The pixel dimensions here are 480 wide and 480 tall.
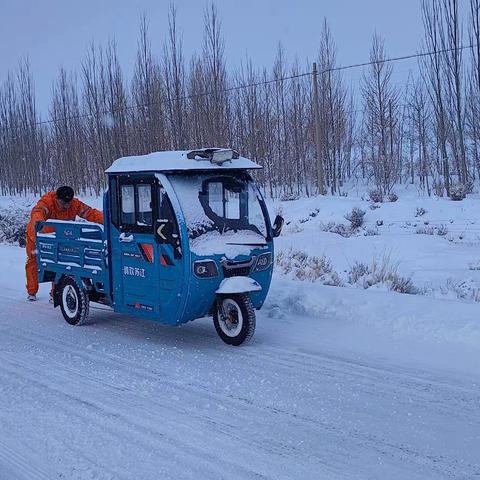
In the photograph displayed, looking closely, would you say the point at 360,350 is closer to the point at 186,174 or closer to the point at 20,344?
the point at 186,174

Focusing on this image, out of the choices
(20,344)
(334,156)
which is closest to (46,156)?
(334,156)

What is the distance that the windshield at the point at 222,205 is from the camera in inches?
249

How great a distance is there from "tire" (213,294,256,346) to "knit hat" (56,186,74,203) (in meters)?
3.32

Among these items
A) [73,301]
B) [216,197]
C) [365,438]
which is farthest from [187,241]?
[365,438]

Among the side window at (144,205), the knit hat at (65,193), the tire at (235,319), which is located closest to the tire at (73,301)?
the knit hat at (65,193)

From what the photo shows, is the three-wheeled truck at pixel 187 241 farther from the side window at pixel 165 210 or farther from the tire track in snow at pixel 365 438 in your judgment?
the tire track in snow at pixel 365 438

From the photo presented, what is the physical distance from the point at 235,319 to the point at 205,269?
717 millimetres

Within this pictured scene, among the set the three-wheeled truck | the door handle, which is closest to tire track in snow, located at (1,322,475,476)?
the three-wheeled truck

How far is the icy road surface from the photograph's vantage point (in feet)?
12.3

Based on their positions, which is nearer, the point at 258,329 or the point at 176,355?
the point at 176,355

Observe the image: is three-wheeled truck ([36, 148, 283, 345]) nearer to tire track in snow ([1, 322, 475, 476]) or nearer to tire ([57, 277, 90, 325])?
tire ([57, 277, 90, 325])

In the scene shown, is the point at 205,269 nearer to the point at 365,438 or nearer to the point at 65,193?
the point at 365,438

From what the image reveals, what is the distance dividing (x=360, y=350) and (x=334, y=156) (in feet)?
84.0

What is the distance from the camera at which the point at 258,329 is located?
7133 millimetres
